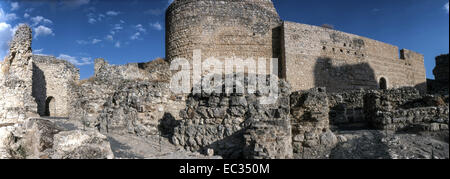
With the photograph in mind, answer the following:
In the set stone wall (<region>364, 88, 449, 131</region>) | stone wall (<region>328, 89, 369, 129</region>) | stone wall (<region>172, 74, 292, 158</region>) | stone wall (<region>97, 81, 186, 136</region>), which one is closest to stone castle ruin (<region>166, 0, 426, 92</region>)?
stone wall (<region>328, 89, 369, 129</region>)

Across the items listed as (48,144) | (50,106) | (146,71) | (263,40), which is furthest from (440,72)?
(50,106)

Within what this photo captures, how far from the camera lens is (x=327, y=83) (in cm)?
1515

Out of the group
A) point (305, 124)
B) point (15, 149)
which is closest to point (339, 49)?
point (305, 124)

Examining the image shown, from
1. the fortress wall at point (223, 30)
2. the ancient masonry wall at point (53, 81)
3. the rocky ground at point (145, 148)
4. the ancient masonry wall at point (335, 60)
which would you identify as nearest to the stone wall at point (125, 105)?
the rocky ground at point (145, 148)

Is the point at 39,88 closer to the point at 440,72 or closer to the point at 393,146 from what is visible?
the point at 393,146

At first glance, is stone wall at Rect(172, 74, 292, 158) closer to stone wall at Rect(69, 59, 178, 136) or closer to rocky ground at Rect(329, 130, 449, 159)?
rocky ground at Rect(329, 130, 449, 159)

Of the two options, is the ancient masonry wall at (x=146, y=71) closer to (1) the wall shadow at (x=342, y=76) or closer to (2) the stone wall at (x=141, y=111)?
(2) the stone wall at (x=141, y=111)

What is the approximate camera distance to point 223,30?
1401cm

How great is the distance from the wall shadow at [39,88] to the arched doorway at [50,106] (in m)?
0.78

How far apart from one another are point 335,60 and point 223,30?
6.24 metres

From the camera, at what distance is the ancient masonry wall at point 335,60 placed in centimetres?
1418

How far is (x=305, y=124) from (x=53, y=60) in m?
17.6

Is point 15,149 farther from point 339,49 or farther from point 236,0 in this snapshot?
point 339,49

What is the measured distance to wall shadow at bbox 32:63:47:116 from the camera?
1669 cm
